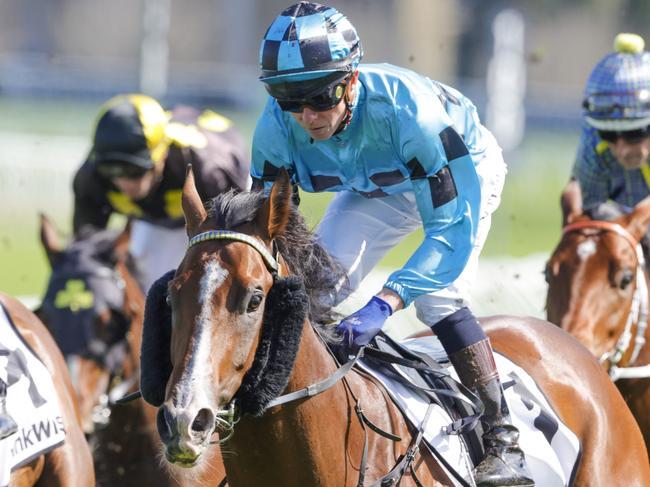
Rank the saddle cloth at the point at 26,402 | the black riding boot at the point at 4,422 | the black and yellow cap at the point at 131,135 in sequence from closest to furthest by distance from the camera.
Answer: the black riding boot at the point at 4,422, the saddle cloth at the point at 26,402, the black and yellow cap at the point at 131,135

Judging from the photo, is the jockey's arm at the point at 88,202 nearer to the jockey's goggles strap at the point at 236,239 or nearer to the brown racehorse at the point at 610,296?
the brown racehorse at the point at 610,296

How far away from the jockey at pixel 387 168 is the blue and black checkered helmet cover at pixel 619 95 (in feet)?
6.62

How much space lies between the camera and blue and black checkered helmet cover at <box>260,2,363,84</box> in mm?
3500

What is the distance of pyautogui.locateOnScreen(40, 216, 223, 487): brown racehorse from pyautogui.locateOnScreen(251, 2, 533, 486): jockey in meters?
1.32

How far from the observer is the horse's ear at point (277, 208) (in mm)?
3117

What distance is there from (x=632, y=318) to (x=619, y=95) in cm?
133

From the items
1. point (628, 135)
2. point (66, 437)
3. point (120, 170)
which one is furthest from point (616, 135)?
point (66, 437)

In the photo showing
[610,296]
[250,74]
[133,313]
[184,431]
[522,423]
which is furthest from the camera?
[250,74]

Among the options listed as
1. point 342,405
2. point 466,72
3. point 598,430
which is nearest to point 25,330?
point 342,405

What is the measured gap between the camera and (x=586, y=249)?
18.0 feet

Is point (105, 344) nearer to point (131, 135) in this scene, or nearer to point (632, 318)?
point (131, 135)

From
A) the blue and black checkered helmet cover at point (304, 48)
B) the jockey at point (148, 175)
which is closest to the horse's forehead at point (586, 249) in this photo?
the jockey at point (148, 175)

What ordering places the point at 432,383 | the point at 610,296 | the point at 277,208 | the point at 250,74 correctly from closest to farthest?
the point at 277,208 < the point at 432,383 < the point at 610,296 < the point at 250,74

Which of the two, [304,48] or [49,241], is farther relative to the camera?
[49,241]
